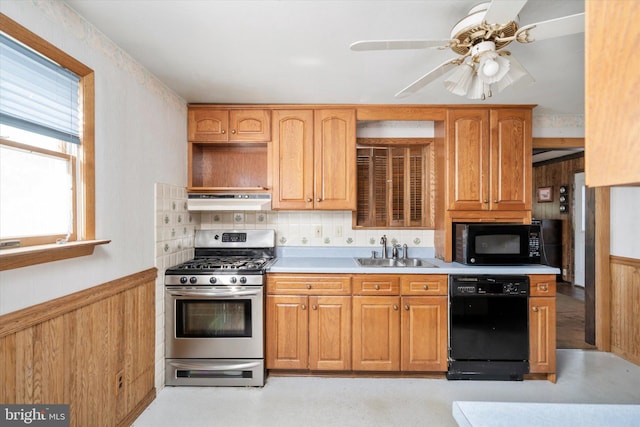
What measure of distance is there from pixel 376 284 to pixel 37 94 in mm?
2365

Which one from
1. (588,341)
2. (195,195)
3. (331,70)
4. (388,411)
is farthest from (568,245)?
(195,195)

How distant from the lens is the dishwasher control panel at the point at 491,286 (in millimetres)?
2496

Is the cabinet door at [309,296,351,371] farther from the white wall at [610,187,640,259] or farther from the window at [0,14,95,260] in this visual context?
the white wall at [610,187,640,259]

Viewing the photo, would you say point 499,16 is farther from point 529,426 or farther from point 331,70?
point 529,426

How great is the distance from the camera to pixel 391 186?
3221mm

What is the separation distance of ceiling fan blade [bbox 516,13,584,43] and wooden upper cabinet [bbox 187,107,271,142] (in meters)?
2.05

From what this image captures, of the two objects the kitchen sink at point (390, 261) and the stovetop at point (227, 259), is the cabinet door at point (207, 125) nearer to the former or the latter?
the stovetop at point (227, 259)

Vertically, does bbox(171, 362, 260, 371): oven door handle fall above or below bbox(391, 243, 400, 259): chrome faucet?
below

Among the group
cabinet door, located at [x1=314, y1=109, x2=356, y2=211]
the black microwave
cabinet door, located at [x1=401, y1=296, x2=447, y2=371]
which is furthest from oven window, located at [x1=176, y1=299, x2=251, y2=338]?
the black microwave

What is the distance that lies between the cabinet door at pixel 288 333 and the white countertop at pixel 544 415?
1.88 metres

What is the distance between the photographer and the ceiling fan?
4.08 feet

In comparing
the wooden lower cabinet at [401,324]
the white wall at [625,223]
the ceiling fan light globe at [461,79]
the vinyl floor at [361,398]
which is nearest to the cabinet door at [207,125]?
the wooden lower cabinet at [401,324]

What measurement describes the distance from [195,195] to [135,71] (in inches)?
42.2

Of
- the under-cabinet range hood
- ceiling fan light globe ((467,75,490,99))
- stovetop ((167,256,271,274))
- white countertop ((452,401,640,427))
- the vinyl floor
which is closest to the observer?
white countertop ((452,401,640,427))
